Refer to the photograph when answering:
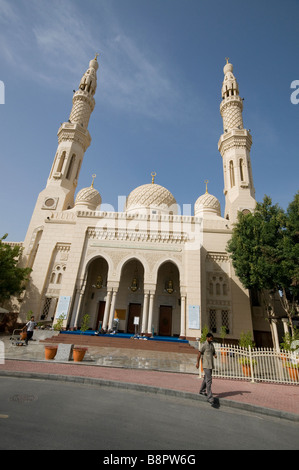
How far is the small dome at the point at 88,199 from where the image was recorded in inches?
983

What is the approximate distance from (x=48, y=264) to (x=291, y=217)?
1845 centimetres

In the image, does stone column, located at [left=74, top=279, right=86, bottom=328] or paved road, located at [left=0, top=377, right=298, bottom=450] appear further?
stone column, located at [left=74, top=279, right=86, bottom=328]

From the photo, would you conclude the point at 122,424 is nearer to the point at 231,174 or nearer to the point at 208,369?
the point at 208,369

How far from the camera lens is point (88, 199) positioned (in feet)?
82.4

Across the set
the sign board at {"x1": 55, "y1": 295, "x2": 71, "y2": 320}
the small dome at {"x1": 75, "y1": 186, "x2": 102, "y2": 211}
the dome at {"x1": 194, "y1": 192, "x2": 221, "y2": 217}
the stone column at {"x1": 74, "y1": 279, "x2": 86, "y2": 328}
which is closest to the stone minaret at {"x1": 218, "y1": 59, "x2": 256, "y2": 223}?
the dome at {"x1": 194, "y1": 192, "x2": 221, "y2": 217}

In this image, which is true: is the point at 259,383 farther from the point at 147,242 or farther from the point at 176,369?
the point at 147,242

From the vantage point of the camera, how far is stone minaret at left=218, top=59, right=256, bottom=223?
22.8 m

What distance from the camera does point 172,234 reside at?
18.8 meters

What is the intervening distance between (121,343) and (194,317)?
5.26 metres

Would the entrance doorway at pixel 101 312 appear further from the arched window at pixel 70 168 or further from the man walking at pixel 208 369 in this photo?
the man walking at pixel 208 369

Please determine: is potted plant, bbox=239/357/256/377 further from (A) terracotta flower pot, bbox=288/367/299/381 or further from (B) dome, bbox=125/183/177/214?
(B) dome, bbox=125/183/177/214

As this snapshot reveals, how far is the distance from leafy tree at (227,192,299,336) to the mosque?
10.5 feet

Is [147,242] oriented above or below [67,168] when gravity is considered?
below
